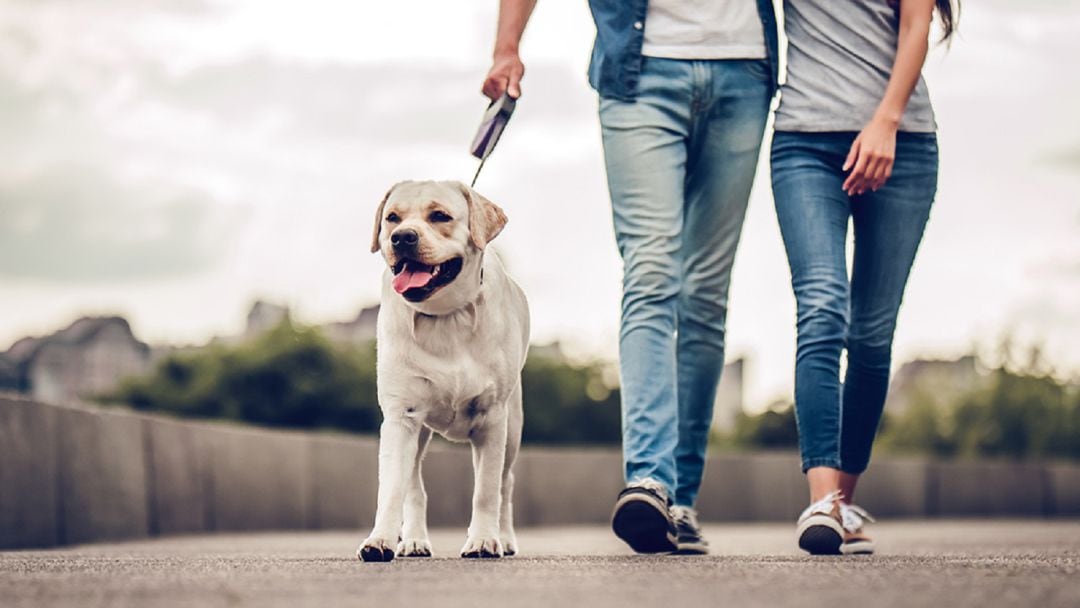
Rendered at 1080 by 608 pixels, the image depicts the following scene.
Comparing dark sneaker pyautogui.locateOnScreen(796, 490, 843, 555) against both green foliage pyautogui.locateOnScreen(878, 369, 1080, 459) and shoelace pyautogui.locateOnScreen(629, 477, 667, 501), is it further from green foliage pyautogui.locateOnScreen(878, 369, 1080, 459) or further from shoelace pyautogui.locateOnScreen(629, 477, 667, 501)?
green foliage pyautogui.locateOnScreen(878, 369, 1080, 459)

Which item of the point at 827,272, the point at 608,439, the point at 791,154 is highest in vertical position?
the point at 791,154

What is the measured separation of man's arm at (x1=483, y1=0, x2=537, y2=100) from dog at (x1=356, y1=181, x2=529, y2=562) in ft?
1.71

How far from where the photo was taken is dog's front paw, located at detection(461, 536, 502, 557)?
561 cm

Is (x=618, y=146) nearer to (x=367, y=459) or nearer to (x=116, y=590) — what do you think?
(x=116, y=590)

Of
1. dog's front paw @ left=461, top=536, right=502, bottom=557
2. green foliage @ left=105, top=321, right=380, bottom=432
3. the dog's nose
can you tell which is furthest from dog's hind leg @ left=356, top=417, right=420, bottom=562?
green foliage @ left=105, top=321, right=380, bottom=432

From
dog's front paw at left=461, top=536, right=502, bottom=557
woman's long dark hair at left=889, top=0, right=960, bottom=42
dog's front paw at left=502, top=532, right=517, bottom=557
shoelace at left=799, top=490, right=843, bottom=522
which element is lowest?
dog's front paw at left=502, top=532, right=517, bottom=557

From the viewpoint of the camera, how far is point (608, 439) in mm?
65188

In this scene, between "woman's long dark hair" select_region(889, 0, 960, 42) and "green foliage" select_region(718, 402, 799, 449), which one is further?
"green foliage" select_region(718, 402, 799, 449)

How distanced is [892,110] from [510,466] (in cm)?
193

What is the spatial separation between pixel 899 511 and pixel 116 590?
19.4 metres

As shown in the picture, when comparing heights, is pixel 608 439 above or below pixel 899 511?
below

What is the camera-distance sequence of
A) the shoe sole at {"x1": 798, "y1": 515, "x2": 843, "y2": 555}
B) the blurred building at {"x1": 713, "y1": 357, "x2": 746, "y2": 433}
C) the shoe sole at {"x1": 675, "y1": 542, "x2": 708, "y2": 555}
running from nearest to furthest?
the shoe sole at {"x1": 798, "y1": 515, "x2": 843, "y2": 555}, the shoe sole at {"x1": 675, "y1": 542, "x2": 708, "y2": 555}, the blurred building at {"x1": 713, "y1": 357, "x2": 746, "y2": 433}

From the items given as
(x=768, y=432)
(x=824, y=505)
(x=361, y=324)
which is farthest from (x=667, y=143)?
(x=361, y=324)

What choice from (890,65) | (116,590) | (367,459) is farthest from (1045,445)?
(116,590)
